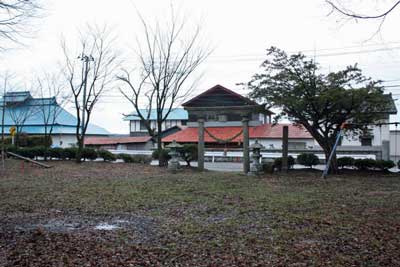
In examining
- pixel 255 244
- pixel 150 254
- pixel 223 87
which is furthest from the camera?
pixel 223 87

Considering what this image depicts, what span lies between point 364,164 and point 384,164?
0.67 meters

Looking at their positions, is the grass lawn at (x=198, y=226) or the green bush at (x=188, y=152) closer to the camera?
the grass lawn at (x=198, y=226)

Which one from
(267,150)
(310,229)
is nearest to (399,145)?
(267,150)

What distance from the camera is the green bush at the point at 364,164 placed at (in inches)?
525

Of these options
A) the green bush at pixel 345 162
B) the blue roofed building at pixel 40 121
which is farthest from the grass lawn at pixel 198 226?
the blue roofed building at pixel 40 121

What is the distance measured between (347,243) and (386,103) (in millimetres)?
9649

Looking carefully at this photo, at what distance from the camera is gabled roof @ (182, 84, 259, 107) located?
27.2 m

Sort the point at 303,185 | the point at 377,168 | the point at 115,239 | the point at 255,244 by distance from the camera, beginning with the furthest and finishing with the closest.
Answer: the point at 377,168
the point at 303,185
the point at 115,239
the point at 255,244

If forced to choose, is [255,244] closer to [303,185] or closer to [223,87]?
[303,185]

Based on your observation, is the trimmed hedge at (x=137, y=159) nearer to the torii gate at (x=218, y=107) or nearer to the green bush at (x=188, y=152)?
the green bush at (x=188, y=152)

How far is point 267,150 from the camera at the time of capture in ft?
67.5

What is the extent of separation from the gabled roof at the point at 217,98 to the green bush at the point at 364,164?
13.9m

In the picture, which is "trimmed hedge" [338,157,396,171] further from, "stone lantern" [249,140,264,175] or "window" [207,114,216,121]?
"window" [207,114,216,121]

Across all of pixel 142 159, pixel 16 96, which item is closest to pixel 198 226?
pixel 142 159
